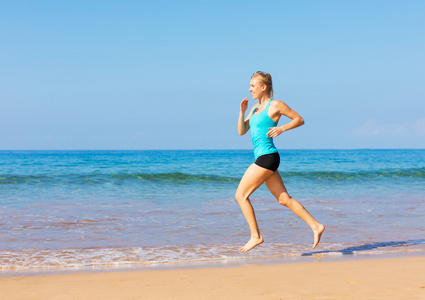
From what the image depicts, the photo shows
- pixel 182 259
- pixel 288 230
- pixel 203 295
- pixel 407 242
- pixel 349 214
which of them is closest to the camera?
pixel 203 295

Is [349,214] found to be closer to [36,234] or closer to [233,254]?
[233,254]

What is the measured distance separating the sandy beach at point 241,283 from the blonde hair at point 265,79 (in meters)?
1.86

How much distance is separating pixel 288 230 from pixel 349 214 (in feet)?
7.76

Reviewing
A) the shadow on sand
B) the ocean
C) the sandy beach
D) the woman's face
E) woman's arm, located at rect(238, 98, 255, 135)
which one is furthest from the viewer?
the shadow on sand

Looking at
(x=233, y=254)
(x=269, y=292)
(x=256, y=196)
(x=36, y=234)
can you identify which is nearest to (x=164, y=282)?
(x=269, y=292)

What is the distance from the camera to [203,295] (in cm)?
367

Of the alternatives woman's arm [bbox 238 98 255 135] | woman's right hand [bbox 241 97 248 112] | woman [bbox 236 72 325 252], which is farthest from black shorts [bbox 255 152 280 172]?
woman's right hand [bbox 241 97 248 112]

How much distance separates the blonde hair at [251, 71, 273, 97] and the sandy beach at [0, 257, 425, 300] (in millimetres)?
1859

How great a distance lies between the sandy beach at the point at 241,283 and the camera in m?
3.67

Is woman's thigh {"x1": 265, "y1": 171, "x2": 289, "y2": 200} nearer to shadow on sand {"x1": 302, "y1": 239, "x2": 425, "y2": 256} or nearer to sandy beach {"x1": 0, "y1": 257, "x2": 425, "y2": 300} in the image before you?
sandy beach {"x1": 0, "y1": 257, "x2": 425, "y2": 300}

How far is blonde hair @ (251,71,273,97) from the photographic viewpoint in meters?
5.18

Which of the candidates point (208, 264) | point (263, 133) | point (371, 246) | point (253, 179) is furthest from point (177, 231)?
point (263, 133)

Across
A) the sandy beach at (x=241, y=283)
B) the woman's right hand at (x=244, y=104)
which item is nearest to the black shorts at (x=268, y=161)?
the woman's right hand at (x=244, y=104)

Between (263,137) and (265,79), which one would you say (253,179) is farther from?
(265,79)
